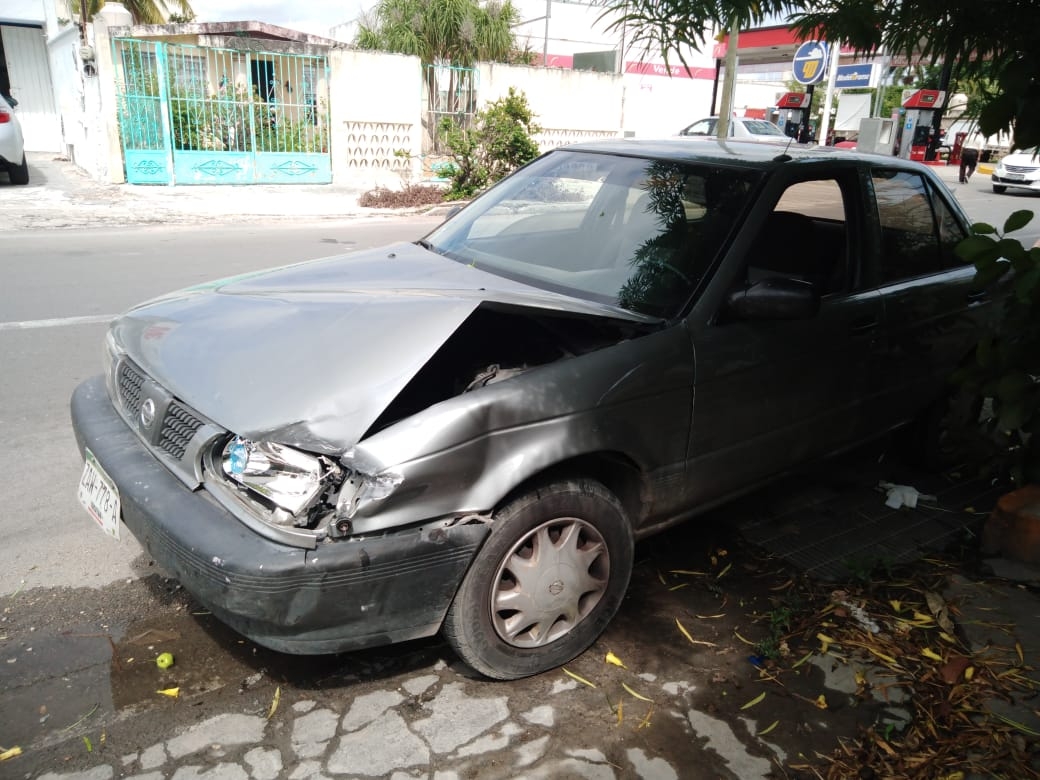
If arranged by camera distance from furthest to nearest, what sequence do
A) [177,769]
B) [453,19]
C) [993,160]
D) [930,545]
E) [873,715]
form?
[993,160] < [453,19] < [930,545] < [873,715] < [177,769]

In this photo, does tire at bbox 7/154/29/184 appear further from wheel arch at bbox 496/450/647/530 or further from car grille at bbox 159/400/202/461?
wheel arch at bbox 496/450/647/530

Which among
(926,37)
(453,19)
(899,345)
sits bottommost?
(899,345)

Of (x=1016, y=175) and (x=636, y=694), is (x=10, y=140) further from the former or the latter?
(x=1016, y=175)

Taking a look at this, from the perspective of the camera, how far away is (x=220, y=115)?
14461 mm

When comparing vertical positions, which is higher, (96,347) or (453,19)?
(453,19)

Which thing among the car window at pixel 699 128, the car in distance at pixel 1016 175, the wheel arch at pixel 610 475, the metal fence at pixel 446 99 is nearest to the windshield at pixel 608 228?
the wheel arch at pixel 610 475

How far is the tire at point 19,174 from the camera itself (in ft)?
46.8

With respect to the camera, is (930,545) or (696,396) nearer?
(696,396)

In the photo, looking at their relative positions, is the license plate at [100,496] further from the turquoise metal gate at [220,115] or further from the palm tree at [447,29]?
the palm tree at [447,29]

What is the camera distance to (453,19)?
2136cm

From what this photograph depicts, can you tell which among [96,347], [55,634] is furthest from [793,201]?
[96,347]

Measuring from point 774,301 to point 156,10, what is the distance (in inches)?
1085

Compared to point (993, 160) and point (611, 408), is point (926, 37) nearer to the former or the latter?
point (611, 408)

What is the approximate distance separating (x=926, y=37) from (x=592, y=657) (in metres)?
2.21
